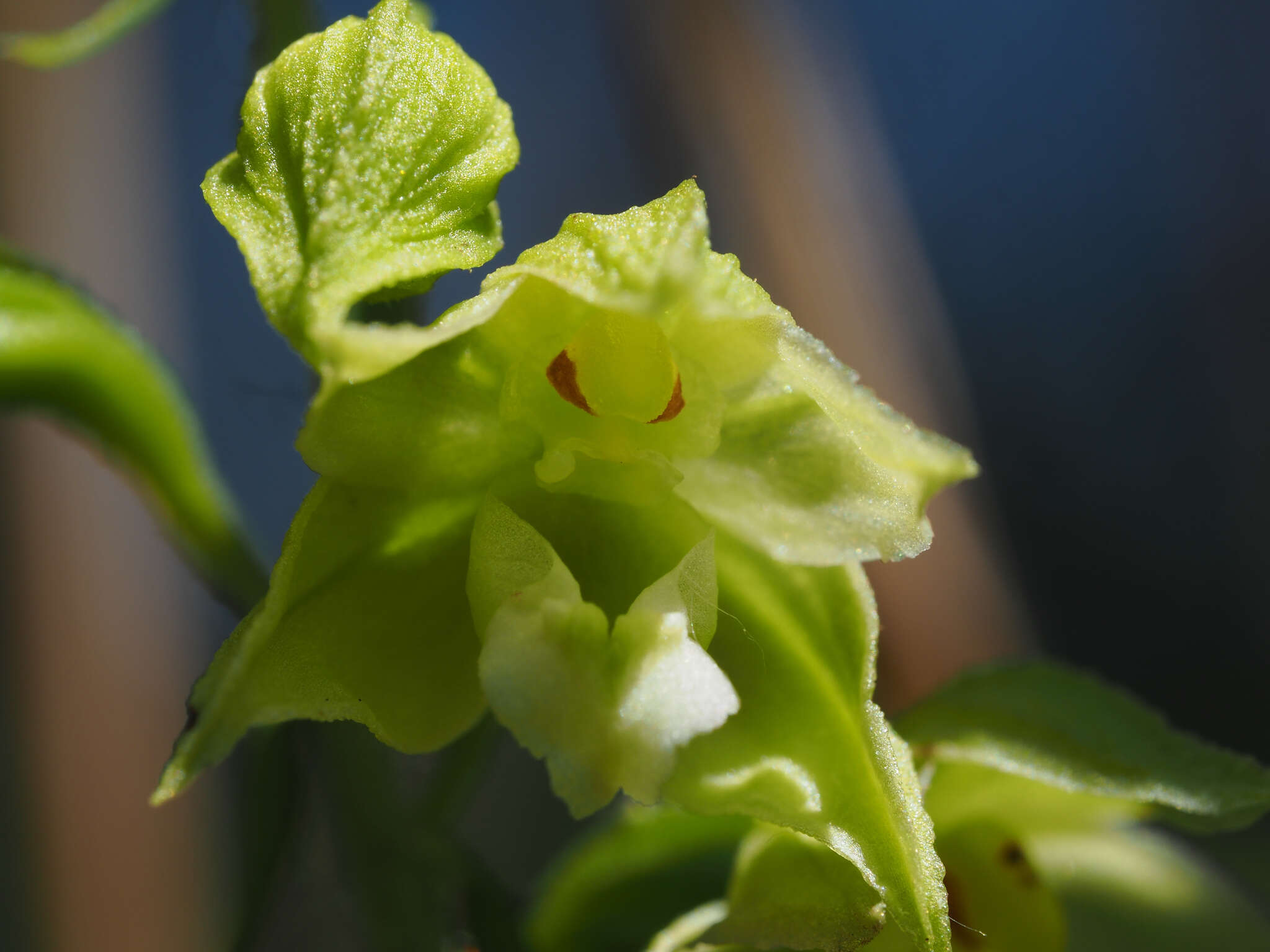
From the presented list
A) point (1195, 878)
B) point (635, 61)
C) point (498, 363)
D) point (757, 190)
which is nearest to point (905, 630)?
point (1195, 878)

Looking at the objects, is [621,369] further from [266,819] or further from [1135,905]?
[1135,905]

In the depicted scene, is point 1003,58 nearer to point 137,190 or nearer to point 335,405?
point 137,190

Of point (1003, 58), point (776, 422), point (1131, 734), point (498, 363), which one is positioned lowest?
point (1003, 58)

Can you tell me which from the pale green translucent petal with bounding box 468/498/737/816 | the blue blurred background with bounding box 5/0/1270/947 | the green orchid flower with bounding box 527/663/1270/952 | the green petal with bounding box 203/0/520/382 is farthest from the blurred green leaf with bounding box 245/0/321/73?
the blue blurred background with bounding box 5/0/1270/947

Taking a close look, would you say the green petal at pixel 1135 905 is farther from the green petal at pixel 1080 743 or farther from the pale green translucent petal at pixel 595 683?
the pale green translucent petal at pixel 595 683

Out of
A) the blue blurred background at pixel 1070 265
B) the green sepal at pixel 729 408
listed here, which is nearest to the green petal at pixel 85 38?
the green sepal at pixel 729 408
